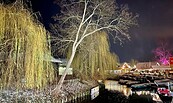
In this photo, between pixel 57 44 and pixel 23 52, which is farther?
pixel 57 44

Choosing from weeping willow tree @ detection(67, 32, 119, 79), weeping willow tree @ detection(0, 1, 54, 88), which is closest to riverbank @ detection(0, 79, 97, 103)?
weeping willow tree @ detection(0, 1, 54, 88)

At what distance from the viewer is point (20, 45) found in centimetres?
799

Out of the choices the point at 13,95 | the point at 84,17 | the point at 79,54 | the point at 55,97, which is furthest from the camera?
the point at 79,54

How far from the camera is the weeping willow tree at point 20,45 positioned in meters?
7.94

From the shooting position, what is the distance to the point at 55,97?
46.1ft

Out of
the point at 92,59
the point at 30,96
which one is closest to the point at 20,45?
the point at 30,96

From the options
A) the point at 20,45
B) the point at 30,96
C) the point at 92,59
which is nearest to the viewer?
the point at 20,45

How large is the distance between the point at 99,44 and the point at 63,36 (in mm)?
6996

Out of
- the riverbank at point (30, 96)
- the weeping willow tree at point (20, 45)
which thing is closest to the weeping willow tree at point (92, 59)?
the riverbank at point (30, 96)

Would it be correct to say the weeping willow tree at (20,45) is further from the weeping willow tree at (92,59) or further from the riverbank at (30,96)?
the weeping willow tree at (92,59)

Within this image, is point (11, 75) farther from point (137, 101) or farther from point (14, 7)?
point (137, 101)

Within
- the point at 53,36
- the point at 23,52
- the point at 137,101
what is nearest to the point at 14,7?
the point at 23,52

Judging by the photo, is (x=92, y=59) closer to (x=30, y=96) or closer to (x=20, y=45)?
(x=30, y=96)

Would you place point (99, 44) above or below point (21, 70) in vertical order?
above
